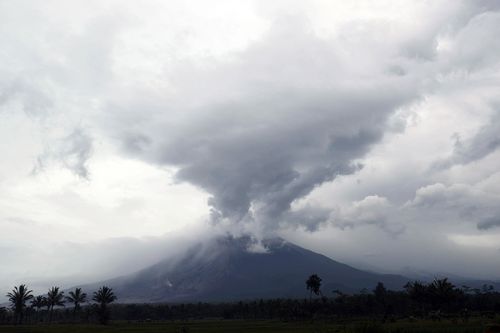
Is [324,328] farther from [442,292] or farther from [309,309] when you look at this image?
[309,309]

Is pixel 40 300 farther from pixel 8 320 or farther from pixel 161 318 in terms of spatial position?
pixel 161 318

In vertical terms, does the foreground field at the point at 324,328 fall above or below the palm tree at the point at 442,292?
below

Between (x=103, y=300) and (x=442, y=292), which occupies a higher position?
(x=103, y=300)

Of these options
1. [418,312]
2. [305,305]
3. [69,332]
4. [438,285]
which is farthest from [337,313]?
[69,332]

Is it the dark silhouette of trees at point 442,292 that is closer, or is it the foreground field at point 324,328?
the foreground field at point 324,328

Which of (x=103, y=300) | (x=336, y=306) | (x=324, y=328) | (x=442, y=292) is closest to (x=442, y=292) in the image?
(x=442, y=292)

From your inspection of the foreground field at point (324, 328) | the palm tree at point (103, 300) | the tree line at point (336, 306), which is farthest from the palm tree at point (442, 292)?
the palm tree at point (103, 300)

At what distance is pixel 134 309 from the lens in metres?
185

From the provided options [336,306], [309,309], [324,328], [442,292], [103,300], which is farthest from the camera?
[336,306]

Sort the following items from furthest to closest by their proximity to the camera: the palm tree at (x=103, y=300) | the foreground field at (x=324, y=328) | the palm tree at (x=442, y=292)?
the palm tree at (x=103, y=300) → the palm tree at (x=442, y=292) → the foreground field at (x=324, y=328)

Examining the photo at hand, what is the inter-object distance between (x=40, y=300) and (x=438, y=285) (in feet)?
393

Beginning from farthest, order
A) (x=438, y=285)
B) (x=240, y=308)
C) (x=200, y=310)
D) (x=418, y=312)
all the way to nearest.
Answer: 1. (x=200, y=310)
2. (x=240, y=308)
3. (x=418, y=312)
4. (x=438, y=285)

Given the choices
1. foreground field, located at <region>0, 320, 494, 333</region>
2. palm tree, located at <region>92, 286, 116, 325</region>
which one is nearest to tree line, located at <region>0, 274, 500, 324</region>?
palm tree, located at <region>92, 286, 116, 325</region>

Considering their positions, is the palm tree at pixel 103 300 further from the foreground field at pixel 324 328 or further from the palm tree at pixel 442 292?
the palm tree at pixel 442 292
